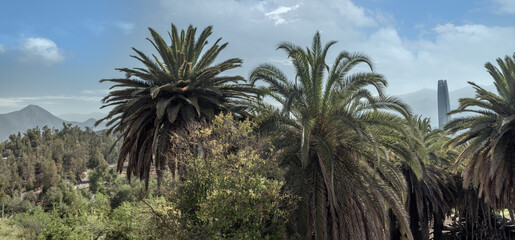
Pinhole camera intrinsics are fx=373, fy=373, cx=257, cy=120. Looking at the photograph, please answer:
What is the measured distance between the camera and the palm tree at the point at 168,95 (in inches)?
514

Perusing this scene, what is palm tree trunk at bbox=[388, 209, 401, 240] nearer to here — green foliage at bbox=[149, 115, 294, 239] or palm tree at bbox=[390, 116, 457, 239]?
palm tree at bbox=[390, 116, 457, 239]

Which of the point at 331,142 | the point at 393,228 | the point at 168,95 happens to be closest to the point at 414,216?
the point at 393,228

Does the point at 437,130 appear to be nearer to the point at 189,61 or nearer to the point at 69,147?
the point at 189,61

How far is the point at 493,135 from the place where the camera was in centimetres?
1509

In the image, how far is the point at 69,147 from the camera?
342ft

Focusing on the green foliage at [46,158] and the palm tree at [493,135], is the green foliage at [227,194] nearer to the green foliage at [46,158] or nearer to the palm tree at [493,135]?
the palm tree at [493,135]

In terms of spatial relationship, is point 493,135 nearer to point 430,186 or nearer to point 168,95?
point 430,186

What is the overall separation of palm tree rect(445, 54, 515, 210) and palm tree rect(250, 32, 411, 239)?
554 centimetres

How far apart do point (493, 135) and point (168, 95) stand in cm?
1294

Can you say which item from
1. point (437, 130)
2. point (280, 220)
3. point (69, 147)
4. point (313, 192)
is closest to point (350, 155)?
point (313, 192)

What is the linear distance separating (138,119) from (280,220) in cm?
624

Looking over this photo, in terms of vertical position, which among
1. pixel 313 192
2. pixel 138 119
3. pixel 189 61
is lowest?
pixel 313 192

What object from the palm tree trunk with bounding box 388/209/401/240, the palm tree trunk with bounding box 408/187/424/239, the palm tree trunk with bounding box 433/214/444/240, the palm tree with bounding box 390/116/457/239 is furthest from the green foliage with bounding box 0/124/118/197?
the palm tree trunk with bounding box 433/214/444/240

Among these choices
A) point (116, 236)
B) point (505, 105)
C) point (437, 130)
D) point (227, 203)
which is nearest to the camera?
point (227, 203)
